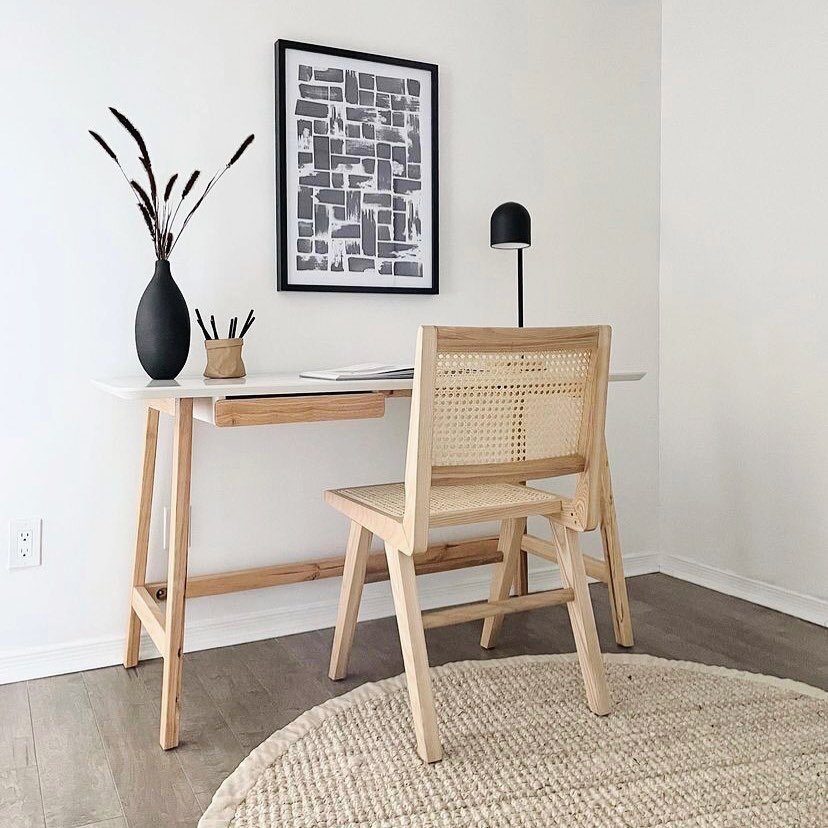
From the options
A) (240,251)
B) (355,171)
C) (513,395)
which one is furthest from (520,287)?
(513,395)

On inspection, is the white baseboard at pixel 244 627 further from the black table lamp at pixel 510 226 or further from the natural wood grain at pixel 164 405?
the black table lamp at pixel 510 226

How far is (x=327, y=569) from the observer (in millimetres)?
2387

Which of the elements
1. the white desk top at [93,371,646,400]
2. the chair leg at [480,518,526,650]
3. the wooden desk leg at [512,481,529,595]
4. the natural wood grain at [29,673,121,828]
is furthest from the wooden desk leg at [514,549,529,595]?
the natural wood grain at [29,673,121,828]

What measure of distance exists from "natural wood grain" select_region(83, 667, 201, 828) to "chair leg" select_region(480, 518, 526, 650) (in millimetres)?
871

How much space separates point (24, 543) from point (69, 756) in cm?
62

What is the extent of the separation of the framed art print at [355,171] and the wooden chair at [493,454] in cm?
82

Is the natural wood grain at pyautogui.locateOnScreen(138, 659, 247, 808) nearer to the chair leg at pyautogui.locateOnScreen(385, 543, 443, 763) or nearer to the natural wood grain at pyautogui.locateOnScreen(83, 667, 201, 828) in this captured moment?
the natural wood grain at pyautogui.locateOnScreen(83, 667, 201, 828)

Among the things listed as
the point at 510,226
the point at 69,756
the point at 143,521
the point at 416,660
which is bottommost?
the point at 69,756

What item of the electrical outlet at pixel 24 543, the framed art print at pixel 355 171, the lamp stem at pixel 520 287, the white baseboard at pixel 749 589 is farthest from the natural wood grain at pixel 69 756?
the white baseboard at pixel 749 589

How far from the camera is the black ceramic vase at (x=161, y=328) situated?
1.96m

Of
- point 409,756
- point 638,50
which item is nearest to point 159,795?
point 409,756

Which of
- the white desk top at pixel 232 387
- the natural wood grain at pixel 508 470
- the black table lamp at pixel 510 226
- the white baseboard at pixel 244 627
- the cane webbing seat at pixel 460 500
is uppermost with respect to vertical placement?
the black table lamp at pixel 510 226

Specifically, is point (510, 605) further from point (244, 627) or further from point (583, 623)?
point (244, 627)

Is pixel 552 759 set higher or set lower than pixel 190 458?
lower
